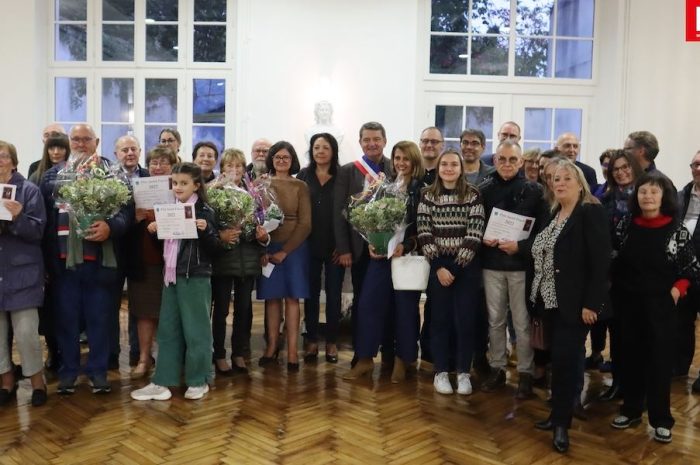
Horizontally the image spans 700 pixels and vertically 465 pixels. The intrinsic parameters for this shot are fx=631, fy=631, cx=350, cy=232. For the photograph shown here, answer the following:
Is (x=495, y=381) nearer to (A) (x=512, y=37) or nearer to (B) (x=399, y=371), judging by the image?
(B) (x=399, y=371)

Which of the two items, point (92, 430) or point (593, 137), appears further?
point (593, 137)

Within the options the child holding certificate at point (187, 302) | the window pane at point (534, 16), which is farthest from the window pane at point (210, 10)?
the child holding certificate at point (187, 302)

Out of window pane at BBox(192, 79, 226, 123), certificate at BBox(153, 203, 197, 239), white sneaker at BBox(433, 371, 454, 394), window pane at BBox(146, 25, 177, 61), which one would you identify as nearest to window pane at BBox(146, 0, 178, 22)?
window pane at BBox(146, 25, 177, 61)

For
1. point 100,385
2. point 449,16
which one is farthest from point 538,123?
point 100,385

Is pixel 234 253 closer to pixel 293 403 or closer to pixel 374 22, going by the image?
pixel 293 403

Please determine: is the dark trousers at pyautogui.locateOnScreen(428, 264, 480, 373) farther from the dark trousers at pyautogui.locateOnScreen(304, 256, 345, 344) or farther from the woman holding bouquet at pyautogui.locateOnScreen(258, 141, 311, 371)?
the woman holding bouquet at pyautogui.locateOnScreen(258, 141, 311, 371)

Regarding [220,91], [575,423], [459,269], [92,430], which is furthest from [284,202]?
[220,91]

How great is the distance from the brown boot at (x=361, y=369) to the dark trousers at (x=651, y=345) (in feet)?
5.10

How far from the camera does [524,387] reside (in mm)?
3760

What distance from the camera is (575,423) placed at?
3.38 meters

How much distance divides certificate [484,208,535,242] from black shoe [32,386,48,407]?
8.81 feet

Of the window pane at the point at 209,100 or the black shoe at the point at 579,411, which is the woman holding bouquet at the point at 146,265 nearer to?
the black shoe at the point at 579,411

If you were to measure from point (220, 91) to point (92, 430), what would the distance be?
18.9ft

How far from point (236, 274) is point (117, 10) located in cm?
570
